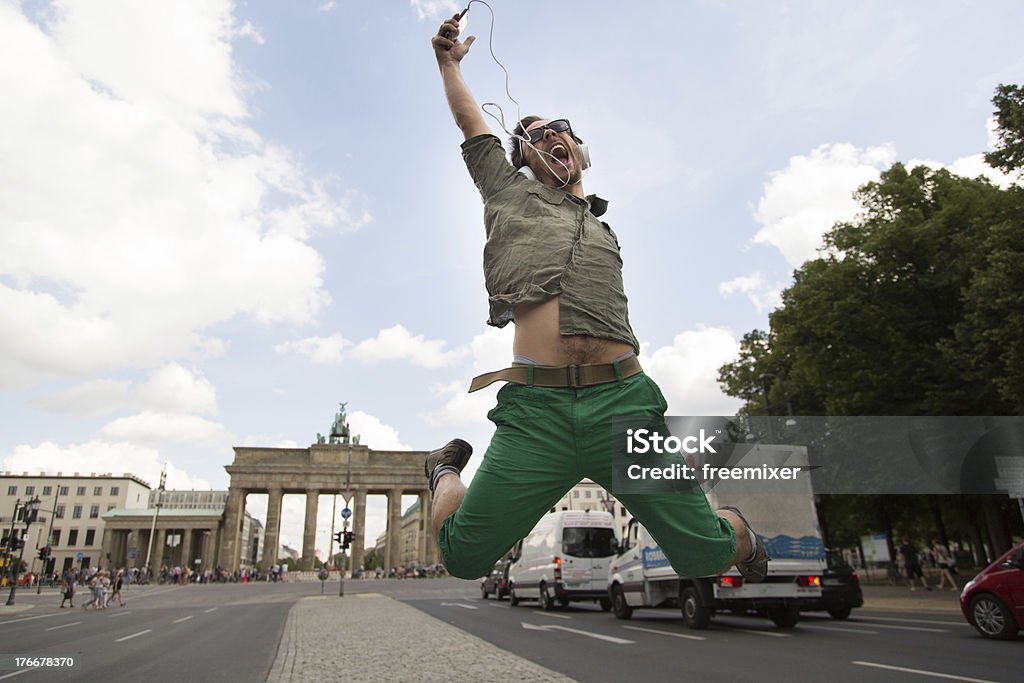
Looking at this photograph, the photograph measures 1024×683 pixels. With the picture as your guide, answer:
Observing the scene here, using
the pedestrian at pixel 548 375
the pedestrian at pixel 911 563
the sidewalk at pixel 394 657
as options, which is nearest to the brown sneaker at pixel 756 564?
the pedestrian at pixel 548 375

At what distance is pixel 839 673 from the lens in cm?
746

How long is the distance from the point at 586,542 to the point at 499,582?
734cm

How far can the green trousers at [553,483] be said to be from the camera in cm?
238

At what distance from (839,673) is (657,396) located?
6647 millimetres

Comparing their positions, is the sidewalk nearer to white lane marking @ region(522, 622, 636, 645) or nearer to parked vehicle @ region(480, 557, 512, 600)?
white lane marking @ region(522, 622, 636, 645)

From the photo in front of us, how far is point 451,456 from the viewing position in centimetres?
278

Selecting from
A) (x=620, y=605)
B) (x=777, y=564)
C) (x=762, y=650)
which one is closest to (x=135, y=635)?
(x=620, y=605)

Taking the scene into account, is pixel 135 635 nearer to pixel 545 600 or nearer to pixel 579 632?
pixel 579 632

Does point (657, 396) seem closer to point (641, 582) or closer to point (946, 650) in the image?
point (946, 650)

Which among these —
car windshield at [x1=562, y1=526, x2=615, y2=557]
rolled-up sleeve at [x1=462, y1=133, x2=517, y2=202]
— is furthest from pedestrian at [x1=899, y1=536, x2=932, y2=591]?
rolled-up sleeve at [x1=462, y1=133, x2=517, y2=202]

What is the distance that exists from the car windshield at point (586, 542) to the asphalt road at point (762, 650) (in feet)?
12.5

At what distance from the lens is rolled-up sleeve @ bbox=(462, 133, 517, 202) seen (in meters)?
2.94

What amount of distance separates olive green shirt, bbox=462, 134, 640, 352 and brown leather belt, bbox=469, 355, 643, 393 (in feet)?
0.43

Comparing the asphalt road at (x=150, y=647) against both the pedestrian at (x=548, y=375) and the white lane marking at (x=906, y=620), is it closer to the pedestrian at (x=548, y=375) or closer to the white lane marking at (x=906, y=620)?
the pedestrian at (x=548, y=375)
